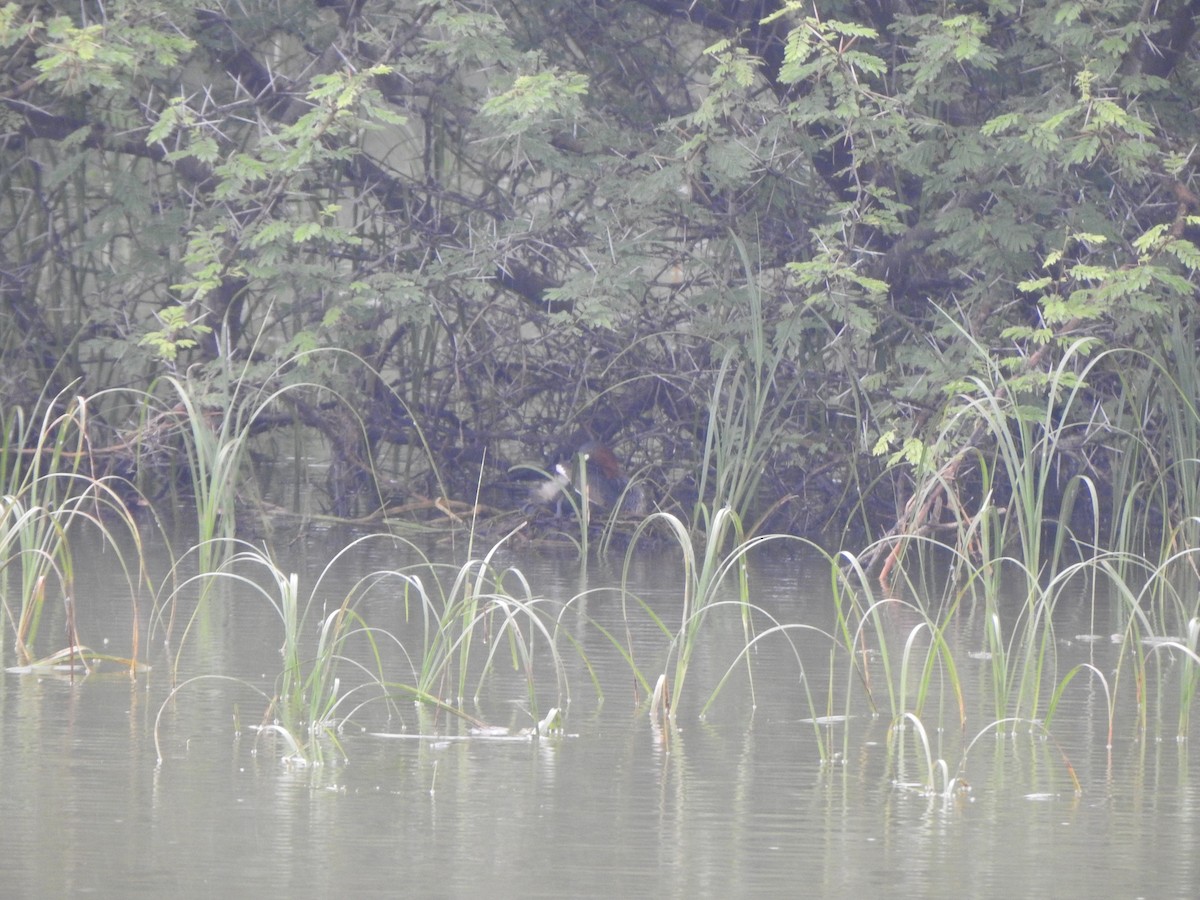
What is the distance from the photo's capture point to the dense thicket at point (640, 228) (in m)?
6.61

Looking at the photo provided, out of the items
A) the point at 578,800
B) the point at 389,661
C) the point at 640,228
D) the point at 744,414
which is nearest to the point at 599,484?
the point at 744,414

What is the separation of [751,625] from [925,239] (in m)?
2.38

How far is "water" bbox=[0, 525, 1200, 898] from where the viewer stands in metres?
3.07

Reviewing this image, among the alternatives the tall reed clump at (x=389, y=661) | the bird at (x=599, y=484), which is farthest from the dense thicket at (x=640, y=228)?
the tall reed clump at (x=389, y=661)

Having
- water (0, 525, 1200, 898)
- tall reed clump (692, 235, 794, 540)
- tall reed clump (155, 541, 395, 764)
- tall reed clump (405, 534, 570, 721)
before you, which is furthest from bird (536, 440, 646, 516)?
water (0, 525, 1200, 898)

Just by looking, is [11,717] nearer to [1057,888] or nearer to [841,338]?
[1057,888]

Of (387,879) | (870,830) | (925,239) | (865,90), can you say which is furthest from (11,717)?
(925,239)

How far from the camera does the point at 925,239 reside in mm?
7266

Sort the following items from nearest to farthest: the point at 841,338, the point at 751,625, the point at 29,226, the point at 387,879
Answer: the point at 387,879 → the point at 751,625 → the point at 841,338 → the point at 29,226

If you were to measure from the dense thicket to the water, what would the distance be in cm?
199

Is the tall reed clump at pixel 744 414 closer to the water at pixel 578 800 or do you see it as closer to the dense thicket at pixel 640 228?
the dense thicket at pixel 640 228

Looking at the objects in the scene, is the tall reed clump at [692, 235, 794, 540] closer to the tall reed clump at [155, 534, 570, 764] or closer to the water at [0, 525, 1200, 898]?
the tall reed clump at [155, 534, 570, 764]

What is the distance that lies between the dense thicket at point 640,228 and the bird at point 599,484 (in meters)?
0.16

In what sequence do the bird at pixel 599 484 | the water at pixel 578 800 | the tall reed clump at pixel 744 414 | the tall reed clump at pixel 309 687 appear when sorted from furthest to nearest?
the bird at pixel 599 484 < the tall reed clump at pixel 744 414 < the tall reed clump at pixel 309 687 < the water at pixel 578 800
